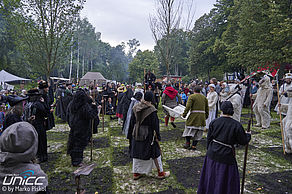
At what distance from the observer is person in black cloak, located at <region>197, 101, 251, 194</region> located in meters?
2.77

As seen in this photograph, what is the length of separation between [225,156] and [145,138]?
162 cm

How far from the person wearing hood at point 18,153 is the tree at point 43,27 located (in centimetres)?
1011

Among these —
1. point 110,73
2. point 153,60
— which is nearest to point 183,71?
point 153,60

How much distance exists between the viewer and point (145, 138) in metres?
3.81

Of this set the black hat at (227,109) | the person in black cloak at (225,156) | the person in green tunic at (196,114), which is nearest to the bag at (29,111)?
the person in green tunic at (196,114)

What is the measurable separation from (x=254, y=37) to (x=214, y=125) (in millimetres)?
15040

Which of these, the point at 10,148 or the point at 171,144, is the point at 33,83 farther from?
the point at 10,148

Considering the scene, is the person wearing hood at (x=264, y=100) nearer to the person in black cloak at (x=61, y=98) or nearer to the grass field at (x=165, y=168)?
the grass field at (x=165, y=168)

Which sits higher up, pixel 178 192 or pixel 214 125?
pixel 214 125

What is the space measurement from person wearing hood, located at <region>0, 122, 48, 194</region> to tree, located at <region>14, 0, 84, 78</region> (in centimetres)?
1011

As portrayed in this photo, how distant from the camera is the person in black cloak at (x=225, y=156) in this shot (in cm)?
277

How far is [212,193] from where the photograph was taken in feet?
9.48

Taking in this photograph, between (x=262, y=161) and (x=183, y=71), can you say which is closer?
(x=262, y=161)

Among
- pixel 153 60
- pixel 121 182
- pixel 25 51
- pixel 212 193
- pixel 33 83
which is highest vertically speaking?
pixel 153 60
